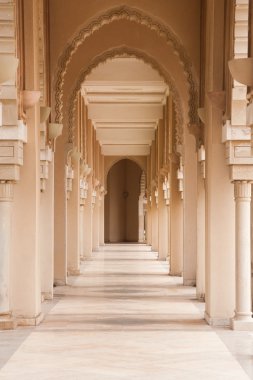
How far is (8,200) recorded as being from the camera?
1198 cm

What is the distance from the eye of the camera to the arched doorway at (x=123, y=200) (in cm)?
5256

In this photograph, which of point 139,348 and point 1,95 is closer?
point 139,348

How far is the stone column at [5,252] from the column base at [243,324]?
309cm

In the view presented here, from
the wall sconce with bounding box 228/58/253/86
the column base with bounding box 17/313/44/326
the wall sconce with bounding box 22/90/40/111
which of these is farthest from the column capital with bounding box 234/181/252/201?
the column base with bounding box 17/313/44/326

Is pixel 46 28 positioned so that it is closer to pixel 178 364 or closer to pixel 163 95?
pixel 178 364

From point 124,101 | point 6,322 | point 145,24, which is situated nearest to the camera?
point 6,322

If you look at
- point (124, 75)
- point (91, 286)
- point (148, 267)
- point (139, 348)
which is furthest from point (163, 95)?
point (139, 348)

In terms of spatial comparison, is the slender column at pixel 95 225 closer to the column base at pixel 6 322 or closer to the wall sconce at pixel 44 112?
the wall sconce at pixel 44 112

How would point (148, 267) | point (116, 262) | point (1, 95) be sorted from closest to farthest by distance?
point (1, 95) → point (148, 267) → point (116, 262)

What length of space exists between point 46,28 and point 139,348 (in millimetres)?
7392

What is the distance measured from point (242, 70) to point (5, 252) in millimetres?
4383

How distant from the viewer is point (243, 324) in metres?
11.6

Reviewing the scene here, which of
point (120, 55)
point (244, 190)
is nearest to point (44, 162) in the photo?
point (120, 55)

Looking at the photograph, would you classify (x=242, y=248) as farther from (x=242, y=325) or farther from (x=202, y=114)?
(x=202, y=114)
